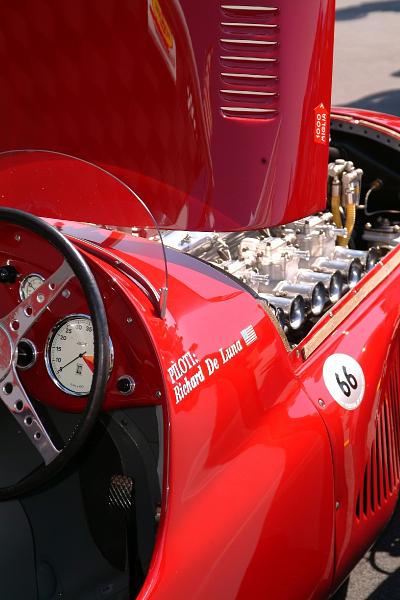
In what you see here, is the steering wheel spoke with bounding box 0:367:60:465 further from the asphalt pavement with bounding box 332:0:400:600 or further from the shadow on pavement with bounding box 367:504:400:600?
the asphalt pavement with bounding box 332:0:400:600

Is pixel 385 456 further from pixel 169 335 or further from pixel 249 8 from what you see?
pixel 249 8

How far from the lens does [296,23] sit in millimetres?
2693

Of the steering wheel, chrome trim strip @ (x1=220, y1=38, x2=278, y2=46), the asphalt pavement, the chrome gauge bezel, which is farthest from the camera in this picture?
the asphalt pavement

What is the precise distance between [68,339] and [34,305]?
7.1 inches

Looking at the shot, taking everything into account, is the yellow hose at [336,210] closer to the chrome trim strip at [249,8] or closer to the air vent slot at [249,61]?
the air vent slot at [249,61]

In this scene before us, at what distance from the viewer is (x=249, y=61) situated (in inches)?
107

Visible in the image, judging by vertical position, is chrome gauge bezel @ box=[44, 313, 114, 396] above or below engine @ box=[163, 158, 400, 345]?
above

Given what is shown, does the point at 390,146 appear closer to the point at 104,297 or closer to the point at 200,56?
the point at 200,56

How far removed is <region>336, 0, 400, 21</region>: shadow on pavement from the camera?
13.8 metres

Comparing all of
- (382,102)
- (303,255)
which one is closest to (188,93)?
(303,255)

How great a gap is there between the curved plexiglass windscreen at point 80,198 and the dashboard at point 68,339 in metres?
0.19

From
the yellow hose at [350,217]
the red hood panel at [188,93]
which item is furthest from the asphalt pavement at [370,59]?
the red hood panel at [188,93]

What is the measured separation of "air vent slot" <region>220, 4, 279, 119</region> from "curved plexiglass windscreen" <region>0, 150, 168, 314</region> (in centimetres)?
43

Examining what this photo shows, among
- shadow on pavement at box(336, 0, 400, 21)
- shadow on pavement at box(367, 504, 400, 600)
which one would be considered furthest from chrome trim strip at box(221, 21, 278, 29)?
shadow on pavement at box(336, 0, 400, 21)
